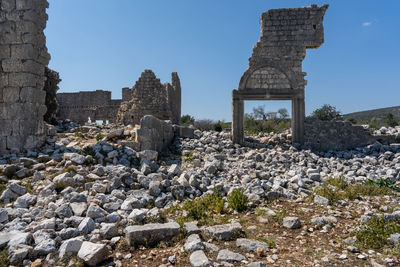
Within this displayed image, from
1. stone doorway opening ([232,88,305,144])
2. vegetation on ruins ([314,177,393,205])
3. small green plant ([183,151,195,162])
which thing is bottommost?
vegetation on ruins ([314,177,393,205])

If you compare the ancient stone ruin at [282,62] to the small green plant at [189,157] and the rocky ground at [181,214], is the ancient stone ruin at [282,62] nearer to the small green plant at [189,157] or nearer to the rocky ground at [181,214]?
the small green plant at [189,157]

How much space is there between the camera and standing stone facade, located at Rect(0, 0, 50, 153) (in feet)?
22.8

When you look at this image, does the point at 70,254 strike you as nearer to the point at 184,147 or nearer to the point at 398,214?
the point at 398,214

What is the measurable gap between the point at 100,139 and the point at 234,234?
5.80 m

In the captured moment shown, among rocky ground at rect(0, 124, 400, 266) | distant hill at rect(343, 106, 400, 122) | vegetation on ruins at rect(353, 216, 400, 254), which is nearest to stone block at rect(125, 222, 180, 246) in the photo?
rocky ground at rect(0, 124, 400, 266)

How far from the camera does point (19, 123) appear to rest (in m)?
6.92

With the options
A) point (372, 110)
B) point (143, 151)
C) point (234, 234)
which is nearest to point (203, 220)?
point (234, 234)

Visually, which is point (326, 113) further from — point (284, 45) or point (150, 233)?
point (150, 233)

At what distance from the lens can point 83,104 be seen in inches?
869

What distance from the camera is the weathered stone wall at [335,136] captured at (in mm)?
9875

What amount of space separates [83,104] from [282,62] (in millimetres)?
17775

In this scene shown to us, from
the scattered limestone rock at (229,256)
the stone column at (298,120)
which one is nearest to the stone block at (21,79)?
the scattered limestone rock at (229,256)

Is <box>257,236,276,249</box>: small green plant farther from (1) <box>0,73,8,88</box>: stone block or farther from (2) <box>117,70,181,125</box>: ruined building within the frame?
(2) <box>117,70,181,125</box>: ruined building

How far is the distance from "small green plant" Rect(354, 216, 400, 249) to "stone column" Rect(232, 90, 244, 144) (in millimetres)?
6765
